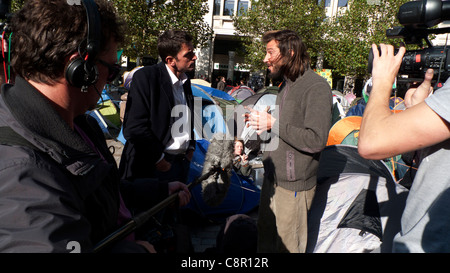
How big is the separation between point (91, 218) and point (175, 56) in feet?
6.82

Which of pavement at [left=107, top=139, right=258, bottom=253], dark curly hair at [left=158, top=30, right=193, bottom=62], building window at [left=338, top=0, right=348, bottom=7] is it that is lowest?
pavement at [left=107, top=139, right=258, bottom=253]

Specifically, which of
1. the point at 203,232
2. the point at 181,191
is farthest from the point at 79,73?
the point at 203,232

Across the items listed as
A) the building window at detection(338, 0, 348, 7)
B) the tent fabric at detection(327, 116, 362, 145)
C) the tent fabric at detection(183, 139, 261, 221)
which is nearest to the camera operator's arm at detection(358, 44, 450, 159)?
the tent fabric at detection(183, 139, 261, 221)

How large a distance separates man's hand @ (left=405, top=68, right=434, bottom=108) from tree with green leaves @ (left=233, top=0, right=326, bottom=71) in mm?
20188

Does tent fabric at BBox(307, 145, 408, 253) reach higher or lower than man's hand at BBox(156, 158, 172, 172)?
lower

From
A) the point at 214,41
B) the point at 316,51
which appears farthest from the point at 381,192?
the point at 214,41

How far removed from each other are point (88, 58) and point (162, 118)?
5.05 feet

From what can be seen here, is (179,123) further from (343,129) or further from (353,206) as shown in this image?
(343,129)

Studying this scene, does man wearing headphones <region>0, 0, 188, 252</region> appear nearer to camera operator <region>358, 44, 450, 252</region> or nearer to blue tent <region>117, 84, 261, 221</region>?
camera operator <region>358, 44, 450, 252</region>

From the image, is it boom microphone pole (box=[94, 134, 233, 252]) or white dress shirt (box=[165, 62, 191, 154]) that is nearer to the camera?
boom microphone pole (box=[94, 134, 233, 252])

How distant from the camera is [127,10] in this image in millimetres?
14062

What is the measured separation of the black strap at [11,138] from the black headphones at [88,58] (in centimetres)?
25

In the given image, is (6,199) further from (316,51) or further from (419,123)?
(316,51)

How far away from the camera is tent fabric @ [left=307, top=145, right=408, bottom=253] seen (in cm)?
272
